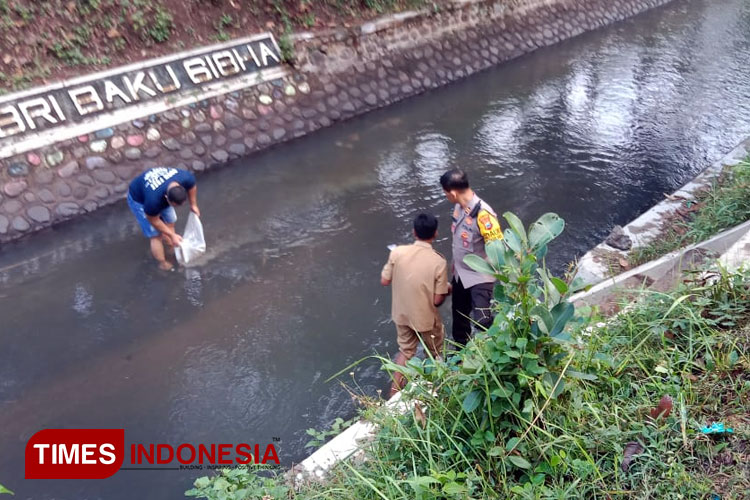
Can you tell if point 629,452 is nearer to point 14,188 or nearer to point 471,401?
point 471,401

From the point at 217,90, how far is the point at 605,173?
18.3 feet

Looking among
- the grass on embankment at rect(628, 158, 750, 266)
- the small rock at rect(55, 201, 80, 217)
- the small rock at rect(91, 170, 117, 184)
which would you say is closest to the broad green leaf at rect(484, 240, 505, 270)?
the grass on embankment at rect(628, 158, 750, 266)

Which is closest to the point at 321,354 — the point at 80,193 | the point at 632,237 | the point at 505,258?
the point at 505,258

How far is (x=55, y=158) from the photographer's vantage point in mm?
7398

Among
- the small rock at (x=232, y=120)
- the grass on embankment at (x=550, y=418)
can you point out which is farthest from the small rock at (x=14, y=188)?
the grass on embankment at (x=550, y=418)

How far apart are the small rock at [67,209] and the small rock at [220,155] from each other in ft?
6.31

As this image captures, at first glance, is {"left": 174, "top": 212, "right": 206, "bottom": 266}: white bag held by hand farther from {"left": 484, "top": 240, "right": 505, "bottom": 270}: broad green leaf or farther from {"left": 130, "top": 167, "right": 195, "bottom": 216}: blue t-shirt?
{"left": 484, "top": 240, "right": 505, "bottom": 270}: broad green leaf

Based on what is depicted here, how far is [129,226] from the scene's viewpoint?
729 centimetres

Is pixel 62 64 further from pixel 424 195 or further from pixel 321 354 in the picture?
pixel 321 354

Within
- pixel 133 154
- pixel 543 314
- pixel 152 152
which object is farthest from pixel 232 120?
pixel 543 314

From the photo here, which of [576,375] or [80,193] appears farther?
[80,193]

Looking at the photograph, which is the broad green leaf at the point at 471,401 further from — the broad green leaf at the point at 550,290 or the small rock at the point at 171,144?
the small rock at the point at 171,144

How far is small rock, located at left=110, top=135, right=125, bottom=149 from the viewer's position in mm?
7812

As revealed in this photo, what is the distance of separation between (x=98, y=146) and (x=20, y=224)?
53.6 inches
